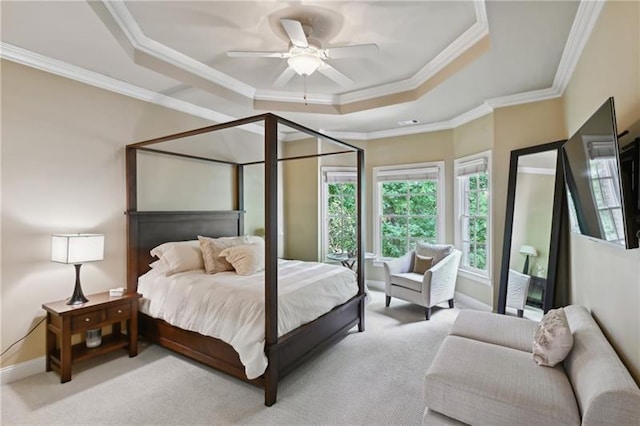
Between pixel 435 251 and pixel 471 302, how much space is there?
89cm

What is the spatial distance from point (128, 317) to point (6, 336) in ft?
2.84

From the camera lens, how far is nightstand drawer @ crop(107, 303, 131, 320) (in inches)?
113

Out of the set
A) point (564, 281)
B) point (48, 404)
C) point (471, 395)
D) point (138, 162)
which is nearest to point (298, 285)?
point (471, 395)

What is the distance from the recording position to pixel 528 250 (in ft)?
11.7

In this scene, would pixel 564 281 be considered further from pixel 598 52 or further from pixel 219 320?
pixel 219 320

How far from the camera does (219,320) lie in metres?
2.56

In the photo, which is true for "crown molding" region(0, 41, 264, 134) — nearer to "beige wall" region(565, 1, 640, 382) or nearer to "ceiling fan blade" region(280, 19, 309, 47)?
"ceiling fan blade" region(280, 19, 309, 47)

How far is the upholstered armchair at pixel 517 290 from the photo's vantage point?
3.53 metres

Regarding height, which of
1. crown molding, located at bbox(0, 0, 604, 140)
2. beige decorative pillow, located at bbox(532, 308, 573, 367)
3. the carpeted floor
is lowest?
the carpeted floor

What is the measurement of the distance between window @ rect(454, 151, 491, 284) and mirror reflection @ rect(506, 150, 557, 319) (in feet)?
1.51

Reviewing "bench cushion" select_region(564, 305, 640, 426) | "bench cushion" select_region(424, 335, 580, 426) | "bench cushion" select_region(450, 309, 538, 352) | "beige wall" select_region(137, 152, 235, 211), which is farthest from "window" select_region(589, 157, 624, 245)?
"beige wall" select_region(137, 152, 235, 211)

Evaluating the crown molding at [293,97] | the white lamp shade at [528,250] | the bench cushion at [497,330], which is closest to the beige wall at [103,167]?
the white lamp shade at [528,250]

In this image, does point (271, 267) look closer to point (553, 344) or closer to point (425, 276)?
point (553, 344)

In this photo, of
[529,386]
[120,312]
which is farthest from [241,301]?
[529,386]
